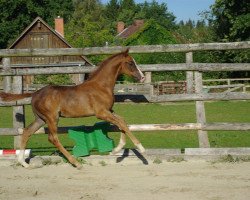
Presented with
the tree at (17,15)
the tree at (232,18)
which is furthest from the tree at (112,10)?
the tree at (232,18)

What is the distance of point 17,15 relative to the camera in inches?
2682

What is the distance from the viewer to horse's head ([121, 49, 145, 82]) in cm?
732

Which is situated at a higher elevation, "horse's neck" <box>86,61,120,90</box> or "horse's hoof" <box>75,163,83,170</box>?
"horse's neck" <box>86,61,120,90</box>

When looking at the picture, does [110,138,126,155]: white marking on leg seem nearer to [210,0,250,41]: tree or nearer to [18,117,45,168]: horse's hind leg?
[18,117,45,168]: horse's hind leg

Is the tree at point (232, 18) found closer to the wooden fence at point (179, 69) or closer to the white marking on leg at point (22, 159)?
the wooden fence at point (179, 69)

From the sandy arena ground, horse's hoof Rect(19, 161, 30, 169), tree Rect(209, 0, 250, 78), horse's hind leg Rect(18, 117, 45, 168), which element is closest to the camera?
the sandy arena ground

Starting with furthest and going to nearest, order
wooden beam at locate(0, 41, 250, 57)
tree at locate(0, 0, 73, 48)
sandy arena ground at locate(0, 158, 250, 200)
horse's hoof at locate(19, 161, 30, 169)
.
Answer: tree at locate(0, 0, 73, 48) → wooden beam at locate(0, 41, 250, 57) → horse's hoof at locate(19, 161, 30, 169) → sandy arena ground at locate(0, 158, 250, 200)

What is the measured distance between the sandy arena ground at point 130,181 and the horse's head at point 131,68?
1.37 m

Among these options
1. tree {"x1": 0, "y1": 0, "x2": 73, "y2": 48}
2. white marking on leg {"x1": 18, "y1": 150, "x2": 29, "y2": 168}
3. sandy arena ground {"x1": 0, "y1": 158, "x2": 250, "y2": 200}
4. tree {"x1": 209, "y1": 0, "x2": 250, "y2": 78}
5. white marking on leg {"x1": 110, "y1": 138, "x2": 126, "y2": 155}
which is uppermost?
tree {"x1": 0, "y1": 0, "x2": 73, "y2": 48}

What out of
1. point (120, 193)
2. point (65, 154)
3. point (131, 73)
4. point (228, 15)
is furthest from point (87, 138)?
point (228, 15)

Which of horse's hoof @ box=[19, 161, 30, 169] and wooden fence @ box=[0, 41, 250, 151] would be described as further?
wooden fence @ box=[0, 41, 250, 151]

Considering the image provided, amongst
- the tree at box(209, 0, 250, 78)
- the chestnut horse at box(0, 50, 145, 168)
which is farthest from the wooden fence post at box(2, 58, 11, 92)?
the tree at box(209, 0, 250, 78)

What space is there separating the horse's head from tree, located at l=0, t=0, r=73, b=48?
60.4 meters

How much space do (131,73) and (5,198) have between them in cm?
287
